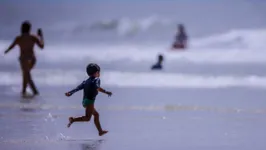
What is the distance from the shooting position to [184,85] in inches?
717

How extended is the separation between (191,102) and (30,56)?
11.1 ft

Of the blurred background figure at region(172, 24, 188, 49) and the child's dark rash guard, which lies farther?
the blurred background figure at region(172, 24, 188, 49)

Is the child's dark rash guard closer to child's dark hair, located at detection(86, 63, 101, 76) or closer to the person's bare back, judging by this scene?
child's dark hair, located at detection(86, 63, 101, 76)

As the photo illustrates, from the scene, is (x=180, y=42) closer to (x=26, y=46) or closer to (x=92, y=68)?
(x=26, y=46)

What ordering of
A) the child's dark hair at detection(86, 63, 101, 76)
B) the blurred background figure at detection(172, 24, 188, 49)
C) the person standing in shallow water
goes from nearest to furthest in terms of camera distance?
the child's dark hair at detection(86, 63, 101, 76)
the person standing in shallow water
the blurred background figure at detection(172, 24, 188, 49)

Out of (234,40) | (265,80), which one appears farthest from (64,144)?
(234,40)

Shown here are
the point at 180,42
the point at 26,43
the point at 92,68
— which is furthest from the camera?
the point at 180,42

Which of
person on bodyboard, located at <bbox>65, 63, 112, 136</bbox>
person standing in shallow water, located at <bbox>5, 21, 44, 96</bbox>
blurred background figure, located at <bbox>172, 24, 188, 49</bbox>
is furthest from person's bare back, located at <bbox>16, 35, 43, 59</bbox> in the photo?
blurred background figure, located at <bbox>172, 24, 188, 49</bbox>

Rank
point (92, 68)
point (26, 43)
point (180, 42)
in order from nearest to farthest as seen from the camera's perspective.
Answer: point (92, 68) < point (26, 43) < point (180, 42)

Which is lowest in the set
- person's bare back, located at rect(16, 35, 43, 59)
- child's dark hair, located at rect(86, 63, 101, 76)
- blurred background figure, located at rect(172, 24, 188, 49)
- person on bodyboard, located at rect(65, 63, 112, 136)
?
person on bodyboard, located at rect(65, 63, 112, 136)

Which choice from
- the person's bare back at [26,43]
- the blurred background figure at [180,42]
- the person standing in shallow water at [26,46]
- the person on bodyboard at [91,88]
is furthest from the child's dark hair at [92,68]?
the blurred background figure at [180,42]

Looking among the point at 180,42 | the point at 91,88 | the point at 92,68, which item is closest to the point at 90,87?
the point at 91,88

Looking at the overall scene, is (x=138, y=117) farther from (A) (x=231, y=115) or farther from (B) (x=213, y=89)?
(B) (x=213, y=89)

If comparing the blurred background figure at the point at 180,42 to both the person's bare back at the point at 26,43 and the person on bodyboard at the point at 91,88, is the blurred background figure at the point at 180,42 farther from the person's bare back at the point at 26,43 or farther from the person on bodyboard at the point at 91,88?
the person on bodyboard at the point at 91,88
